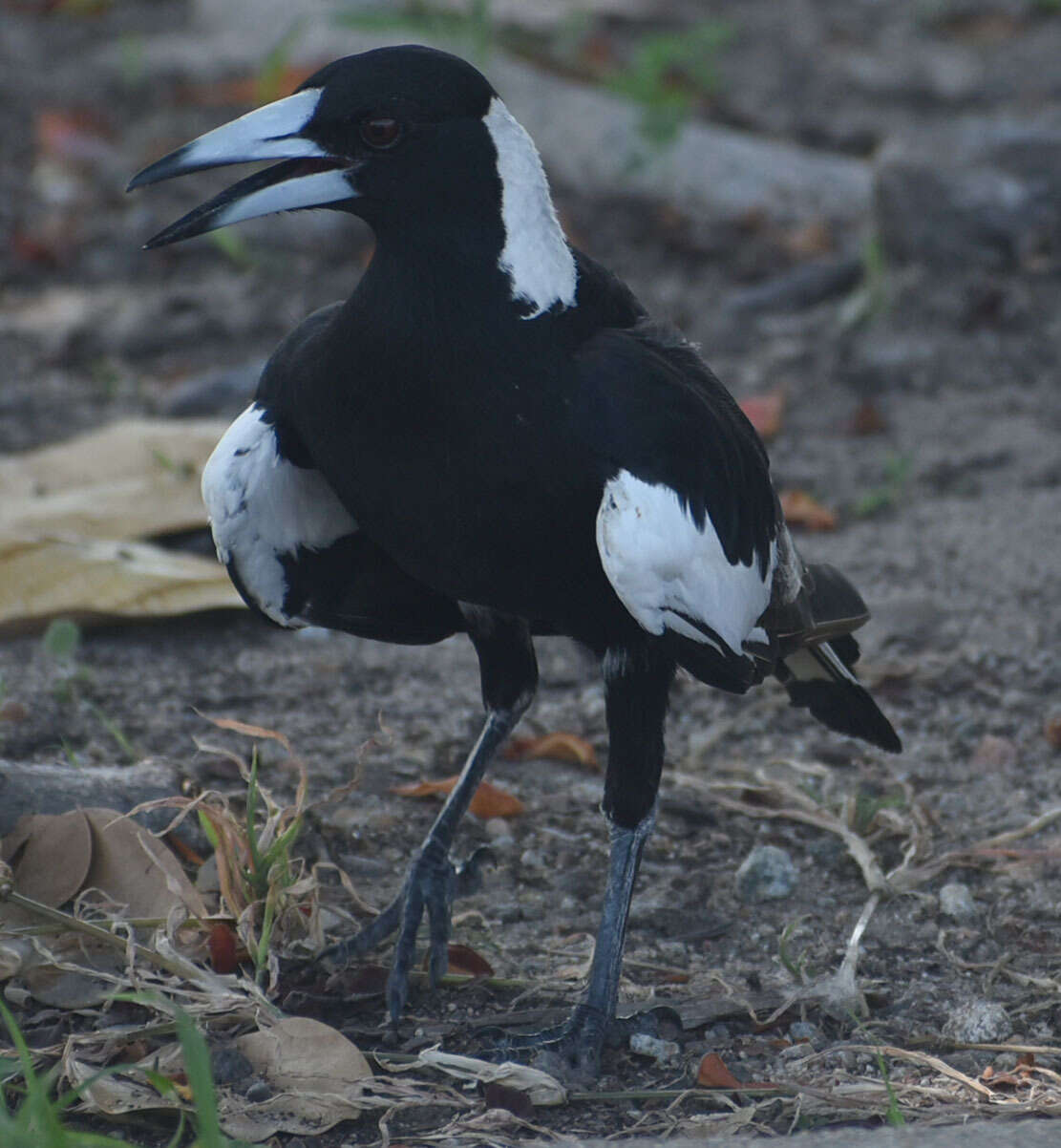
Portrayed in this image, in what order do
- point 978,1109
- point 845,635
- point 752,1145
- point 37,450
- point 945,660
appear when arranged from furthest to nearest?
point 37,450
point 945,660
point 845,635
point 978,1109
point 752,1145

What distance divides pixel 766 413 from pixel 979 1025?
2556 mm

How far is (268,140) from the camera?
2.54 m

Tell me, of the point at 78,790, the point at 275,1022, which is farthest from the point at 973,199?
the point at 275,1022

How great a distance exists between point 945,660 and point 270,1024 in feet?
6.33

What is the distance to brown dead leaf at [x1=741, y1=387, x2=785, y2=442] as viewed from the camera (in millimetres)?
4965

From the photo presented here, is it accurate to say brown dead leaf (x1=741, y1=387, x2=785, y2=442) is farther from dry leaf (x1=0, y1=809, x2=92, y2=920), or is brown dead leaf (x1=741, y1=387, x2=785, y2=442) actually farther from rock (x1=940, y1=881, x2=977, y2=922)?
dry leaf (x1=0, y1=809, x2=92, y2=920)

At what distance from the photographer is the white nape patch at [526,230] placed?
8.56ft

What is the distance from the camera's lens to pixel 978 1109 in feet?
8.01

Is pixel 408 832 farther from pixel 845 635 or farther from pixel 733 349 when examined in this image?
pixel 733 349

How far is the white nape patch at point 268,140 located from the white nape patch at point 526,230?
266 mm

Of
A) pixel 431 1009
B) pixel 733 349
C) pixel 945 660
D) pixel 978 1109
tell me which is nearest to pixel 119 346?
pixel 733 349

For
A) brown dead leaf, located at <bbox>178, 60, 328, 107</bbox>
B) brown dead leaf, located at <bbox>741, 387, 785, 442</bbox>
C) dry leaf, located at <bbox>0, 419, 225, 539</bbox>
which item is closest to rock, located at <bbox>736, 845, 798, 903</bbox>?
dry leaf, located at <bbox>0, 419, 225, 539</bbox>

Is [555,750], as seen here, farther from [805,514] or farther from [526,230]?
[526,230]

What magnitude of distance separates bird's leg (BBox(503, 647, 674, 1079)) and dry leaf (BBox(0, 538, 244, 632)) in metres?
1.43
